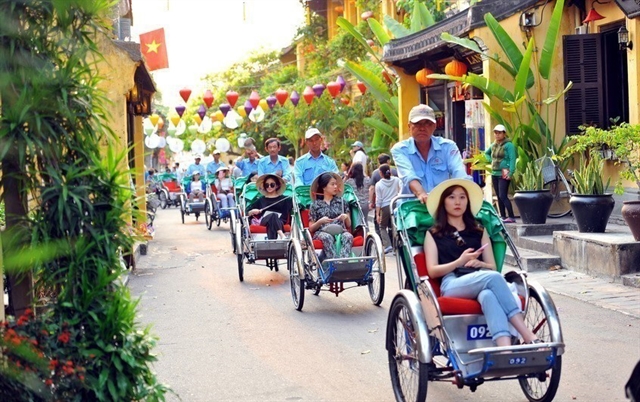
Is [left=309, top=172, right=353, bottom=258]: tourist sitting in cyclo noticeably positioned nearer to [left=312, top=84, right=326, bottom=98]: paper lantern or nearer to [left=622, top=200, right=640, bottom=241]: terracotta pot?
[left=622, top=200, right=640, bottom=241]: terracotta pot

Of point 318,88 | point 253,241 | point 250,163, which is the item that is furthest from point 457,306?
point 318,88

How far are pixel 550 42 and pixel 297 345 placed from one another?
31.1 ft

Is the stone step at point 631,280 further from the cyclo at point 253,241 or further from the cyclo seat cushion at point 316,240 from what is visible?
the cyclo at point 253,241

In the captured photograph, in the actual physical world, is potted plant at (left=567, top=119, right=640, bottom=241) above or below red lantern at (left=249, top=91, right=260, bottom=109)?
below

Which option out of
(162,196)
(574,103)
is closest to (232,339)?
(574,103)

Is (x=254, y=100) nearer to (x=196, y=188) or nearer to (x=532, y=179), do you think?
(x=196, y=188)

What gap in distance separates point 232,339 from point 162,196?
31529 millimetres

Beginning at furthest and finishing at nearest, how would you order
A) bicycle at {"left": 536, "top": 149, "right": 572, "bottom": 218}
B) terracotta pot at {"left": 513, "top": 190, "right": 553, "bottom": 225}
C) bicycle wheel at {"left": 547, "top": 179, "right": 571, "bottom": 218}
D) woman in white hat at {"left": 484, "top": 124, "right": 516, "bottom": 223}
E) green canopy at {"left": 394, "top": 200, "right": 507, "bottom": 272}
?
bicycle wheel at {"left": 547, "top": 179, "right": 571, "bottom": 218}, woman in white hat at {"left": 484, "top": 124, "right": 516, "bottom": 223}, bicycle at {"left": 536, "top": 149, "right": 572, "bottom": 218}, terracotta pot at {"left": 513, "top": 190, "right": 553, "bottom": 225}, green canopy at {"left": 394, "top": 200, "right": 507, "bottom": 272}

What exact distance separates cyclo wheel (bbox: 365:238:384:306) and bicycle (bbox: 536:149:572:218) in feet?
17.0

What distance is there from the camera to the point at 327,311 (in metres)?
11.1

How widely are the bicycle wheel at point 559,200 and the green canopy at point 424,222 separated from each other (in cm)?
1039

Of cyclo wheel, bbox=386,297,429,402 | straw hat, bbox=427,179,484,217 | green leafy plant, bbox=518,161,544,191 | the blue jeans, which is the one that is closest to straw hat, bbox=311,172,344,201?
straw hat, bbox=427,179,484,217

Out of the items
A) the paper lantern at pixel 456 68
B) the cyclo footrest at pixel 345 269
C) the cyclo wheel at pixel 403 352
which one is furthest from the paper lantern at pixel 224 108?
the cyclo wheel at pixel 403 352

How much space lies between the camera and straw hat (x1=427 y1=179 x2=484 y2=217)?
6.90m
